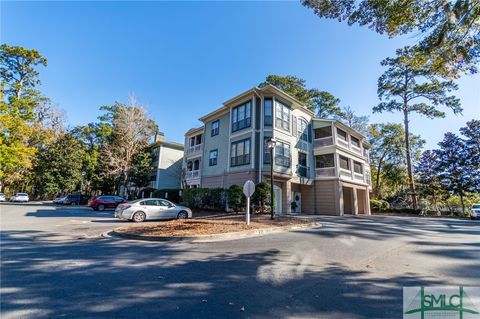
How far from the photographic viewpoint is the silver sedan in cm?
1389

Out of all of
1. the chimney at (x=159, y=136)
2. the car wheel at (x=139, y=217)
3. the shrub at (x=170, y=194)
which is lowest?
the car wheel at (x=139, y=217)

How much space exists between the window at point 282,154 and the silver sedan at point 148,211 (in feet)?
27.4

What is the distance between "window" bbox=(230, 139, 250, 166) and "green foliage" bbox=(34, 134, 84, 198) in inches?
1187

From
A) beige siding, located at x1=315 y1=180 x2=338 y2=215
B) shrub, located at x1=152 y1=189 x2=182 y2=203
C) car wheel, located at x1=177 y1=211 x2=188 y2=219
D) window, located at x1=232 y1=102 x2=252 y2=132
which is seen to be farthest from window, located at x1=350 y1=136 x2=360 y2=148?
shrub, located at x1=152 y1=189 x2=182 y2=203

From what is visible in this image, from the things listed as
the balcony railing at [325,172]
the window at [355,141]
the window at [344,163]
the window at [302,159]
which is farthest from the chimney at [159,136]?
the window at [355,141]

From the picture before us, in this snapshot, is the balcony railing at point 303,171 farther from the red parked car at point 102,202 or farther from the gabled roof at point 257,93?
the red parked car at point 102,202

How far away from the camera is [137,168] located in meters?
33.6

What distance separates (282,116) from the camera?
20703 mm

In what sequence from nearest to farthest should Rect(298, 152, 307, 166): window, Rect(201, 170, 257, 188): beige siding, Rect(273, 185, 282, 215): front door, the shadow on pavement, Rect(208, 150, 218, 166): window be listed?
the shadow on pavement
Rect(201, 170, 257, 188): beige siding
Rect(273, 185, 282, 215): front door
Rect(298, 152, 307, 166): window
Rect(208, 150, 218, 166): window

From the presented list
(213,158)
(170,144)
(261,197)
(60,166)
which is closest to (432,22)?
(261,197)

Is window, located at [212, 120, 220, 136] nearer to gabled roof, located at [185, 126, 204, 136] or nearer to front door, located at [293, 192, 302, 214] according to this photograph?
gabled roof, located at [185, 126, 204, 136]

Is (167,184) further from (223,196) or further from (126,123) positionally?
(223,196)

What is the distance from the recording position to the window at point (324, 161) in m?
23.4

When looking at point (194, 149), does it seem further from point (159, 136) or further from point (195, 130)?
point (159, 136)
